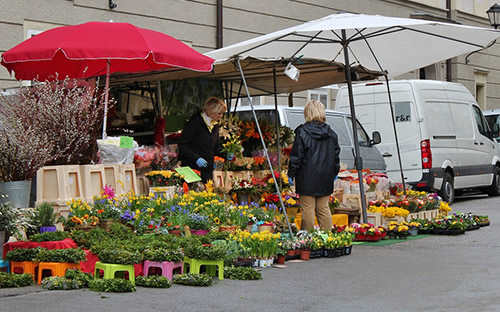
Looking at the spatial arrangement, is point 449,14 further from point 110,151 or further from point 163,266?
point 163,266

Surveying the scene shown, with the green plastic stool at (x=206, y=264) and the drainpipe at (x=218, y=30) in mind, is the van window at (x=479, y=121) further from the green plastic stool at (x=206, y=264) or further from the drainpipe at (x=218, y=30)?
the green plastic stool at (x=206, y=264)

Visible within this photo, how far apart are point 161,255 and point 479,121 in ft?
43.3

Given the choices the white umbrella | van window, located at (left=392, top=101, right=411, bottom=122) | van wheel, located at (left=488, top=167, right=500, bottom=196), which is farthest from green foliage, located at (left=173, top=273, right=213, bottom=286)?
van wheel, located at (left=488, top=167, right=500, bottom=196)

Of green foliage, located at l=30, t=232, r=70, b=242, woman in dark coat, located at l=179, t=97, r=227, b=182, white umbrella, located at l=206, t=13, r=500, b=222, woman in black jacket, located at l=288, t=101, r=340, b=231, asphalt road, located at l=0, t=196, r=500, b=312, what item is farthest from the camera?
white umbrella, located at l=206, t=13, r=500, b=222

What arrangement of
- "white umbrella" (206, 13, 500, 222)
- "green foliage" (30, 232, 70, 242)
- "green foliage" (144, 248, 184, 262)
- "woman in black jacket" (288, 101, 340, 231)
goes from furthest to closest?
1. "white umbrella" (206, 13, 500, 222)
2. "woman in black jacket" (288, 101, 340, 231)
3. "green foliage" (30, 232, 70, 242)
4. "green foliage" (144, 248, 184, 262)

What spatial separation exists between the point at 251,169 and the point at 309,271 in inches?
146

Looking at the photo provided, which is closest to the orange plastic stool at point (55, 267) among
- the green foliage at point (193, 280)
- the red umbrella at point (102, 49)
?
the green foliage at point (193, 280)

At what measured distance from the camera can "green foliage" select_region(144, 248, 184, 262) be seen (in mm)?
7820

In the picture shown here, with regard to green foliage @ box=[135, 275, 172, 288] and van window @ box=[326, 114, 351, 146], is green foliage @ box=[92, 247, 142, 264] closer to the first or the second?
green foliage @ box=[135, 275, 172, 288]

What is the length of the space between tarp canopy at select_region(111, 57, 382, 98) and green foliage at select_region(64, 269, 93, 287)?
399cm

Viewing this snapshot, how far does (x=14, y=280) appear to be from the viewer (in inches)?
297

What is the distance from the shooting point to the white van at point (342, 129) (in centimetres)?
A: 1451

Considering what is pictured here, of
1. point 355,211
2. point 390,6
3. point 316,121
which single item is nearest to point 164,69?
point 316,121

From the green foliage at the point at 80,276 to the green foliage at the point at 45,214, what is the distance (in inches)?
38.6
